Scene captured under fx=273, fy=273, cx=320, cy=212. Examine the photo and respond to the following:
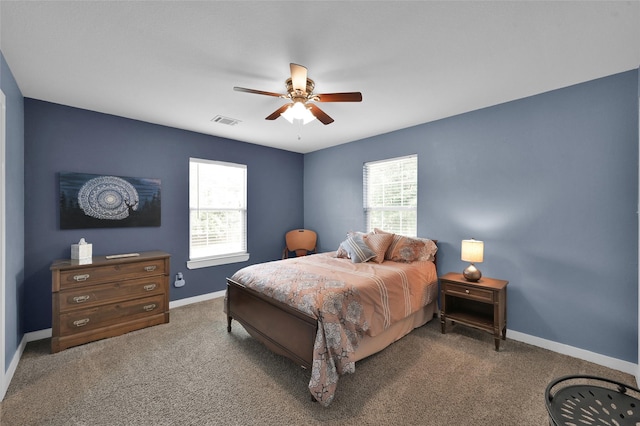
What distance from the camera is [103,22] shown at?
5.86 feet

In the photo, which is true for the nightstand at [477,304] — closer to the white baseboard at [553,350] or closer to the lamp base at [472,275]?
the lamp base at [472,275]

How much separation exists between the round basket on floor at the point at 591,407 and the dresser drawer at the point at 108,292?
368 centimetres

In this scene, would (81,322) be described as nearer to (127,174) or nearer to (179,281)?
(179,281)

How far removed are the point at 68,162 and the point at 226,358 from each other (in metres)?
2.90

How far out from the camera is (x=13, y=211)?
2455 millimetres

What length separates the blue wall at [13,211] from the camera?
2260mm

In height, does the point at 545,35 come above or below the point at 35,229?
above

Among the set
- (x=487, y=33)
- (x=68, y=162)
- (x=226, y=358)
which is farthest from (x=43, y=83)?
(x=487, y=33)

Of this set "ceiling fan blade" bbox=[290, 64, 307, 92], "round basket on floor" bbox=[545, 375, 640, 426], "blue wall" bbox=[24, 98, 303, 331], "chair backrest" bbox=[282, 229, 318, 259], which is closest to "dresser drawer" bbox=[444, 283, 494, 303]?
"round basket on floor" bbox=[545, 375, 640, 426]

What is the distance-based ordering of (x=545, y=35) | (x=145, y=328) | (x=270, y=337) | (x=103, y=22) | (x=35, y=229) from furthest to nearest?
(x=145, y=328) < (x=35, y=229) < (x=270, y=337) < (x=545, y=35) < (x=103, y=22)

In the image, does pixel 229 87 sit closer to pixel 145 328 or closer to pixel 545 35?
pixel 545 35

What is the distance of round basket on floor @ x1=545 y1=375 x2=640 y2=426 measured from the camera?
3.77 ft

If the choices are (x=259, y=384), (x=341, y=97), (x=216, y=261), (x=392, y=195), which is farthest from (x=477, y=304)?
(x=216, y=261)

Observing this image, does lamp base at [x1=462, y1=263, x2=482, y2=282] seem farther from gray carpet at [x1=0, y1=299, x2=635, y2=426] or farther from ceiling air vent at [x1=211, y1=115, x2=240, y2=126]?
ceiling air vent at [x1=211, y1=115, x2=240, y2=126]
